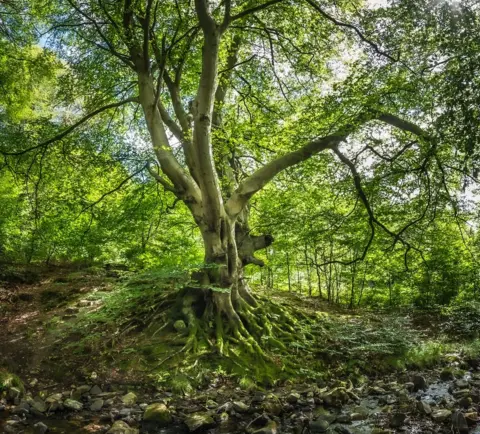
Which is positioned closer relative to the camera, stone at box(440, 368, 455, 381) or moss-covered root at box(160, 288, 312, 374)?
stone at box(440, 368, 455, 381)

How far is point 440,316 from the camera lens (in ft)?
39.7

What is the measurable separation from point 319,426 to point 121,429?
2514 millimetres

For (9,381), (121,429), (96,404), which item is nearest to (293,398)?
(121,429)

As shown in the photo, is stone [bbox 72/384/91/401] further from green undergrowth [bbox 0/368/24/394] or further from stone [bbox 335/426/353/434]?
stone [bbox 335/426/353/434]

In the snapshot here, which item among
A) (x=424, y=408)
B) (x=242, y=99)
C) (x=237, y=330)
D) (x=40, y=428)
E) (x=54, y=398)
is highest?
(x=242, y=99)

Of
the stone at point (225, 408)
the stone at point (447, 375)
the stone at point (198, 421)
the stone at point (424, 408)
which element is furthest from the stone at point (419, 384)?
the stone at point (198, 421)

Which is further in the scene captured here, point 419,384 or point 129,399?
point 419,384

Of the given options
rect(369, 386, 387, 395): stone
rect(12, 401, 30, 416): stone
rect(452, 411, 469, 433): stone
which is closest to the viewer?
rect(452, 411, 469, 433): stone

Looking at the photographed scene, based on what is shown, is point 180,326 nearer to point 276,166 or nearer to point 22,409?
point 22,409

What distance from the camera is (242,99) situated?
447 inches

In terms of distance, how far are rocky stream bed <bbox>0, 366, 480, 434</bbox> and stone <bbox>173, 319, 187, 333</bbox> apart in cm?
172

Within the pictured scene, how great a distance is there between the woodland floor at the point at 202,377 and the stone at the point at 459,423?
0.01 metres

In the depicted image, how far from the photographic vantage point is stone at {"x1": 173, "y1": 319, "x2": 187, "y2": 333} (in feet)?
26.9

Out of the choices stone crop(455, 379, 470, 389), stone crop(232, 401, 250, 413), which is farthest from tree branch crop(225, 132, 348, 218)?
stone crop(455, 379, 470, 389)
